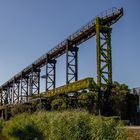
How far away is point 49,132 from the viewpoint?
2341cm

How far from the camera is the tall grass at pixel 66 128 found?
17.7 metres

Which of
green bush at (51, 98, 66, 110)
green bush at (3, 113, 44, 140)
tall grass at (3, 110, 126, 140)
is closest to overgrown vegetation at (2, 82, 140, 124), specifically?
green bush at (51, 98, 66, 110)

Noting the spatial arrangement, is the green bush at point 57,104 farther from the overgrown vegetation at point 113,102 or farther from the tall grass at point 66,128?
the tall grass at point 66,128

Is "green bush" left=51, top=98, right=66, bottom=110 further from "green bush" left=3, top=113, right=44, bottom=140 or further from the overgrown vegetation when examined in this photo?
"green bush" left=3, top=113, right=44, bottom=140

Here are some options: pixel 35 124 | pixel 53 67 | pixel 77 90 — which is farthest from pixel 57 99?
pixel 35 124

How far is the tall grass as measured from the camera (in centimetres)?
1766

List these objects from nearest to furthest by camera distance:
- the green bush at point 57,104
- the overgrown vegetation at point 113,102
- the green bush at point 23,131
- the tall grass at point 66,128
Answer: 1. the tall grass at point 66,128
2. the green bush at point 23,131
3. the overgrown vegetation at point 113,102
4. the green bush at point 57,104

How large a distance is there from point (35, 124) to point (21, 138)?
1.40m

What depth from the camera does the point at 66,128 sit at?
20.8 m

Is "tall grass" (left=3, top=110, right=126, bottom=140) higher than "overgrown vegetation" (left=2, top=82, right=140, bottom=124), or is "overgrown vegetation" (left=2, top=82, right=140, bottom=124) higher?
"overgrown vegetation" (left=2, top=82, right=140, bottom=124)

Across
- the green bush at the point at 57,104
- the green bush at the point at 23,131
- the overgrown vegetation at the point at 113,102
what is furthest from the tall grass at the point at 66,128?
the green bush at the point at 57,104

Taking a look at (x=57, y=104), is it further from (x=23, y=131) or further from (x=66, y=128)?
(x=66, y=128)

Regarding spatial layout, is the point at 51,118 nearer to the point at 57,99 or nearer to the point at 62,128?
the point at 62,128

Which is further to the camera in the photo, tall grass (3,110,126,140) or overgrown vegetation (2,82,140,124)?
overgrown vegetation (2,82,140,124)
